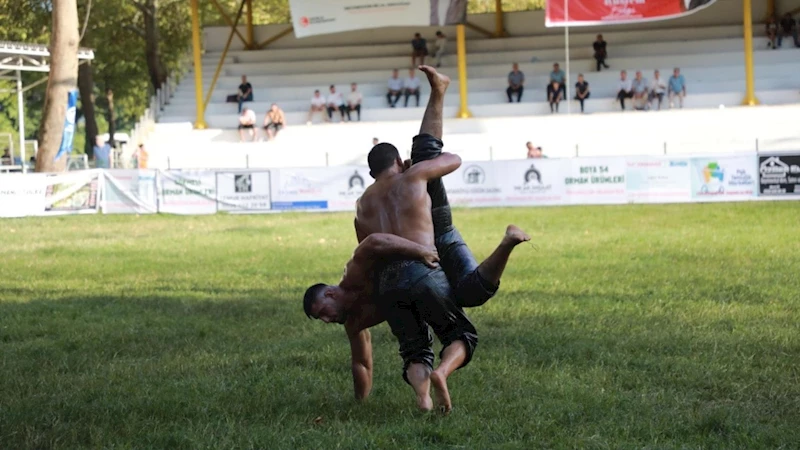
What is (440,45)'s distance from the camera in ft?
130

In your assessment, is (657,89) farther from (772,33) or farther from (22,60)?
(22,60)

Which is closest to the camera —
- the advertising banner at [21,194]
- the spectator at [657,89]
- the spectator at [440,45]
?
the advertising banner at [21,194]

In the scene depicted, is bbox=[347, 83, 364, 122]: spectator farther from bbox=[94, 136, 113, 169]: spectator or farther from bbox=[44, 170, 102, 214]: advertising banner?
bbox=[44, 170, 102, 214]: advertising banner

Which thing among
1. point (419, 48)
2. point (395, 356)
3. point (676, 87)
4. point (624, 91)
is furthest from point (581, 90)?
point (395, 356)

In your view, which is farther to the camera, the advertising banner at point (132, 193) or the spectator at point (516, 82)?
the spectator at point (516, 82)

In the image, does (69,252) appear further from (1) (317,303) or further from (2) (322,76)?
(2) (322,76)

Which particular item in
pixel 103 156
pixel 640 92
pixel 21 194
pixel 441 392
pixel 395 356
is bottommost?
pixel 395 356

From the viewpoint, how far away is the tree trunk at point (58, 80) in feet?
99.7

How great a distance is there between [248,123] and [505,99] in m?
8.56

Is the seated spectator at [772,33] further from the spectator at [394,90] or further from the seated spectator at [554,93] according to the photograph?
the spectator at [394,90]

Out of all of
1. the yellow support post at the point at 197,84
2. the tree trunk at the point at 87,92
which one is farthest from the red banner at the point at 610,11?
the tree trunk at the point at 87,92

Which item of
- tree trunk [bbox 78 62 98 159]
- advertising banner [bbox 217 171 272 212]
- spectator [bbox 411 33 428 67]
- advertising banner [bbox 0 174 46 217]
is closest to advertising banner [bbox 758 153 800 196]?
advertising banner [bbox 217 171 272 212]

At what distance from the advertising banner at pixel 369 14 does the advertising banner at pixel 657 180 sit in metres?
10.6

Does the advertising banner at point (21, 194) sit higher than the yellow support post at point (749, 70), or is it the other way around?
the yellow support post at point (749, 70)
